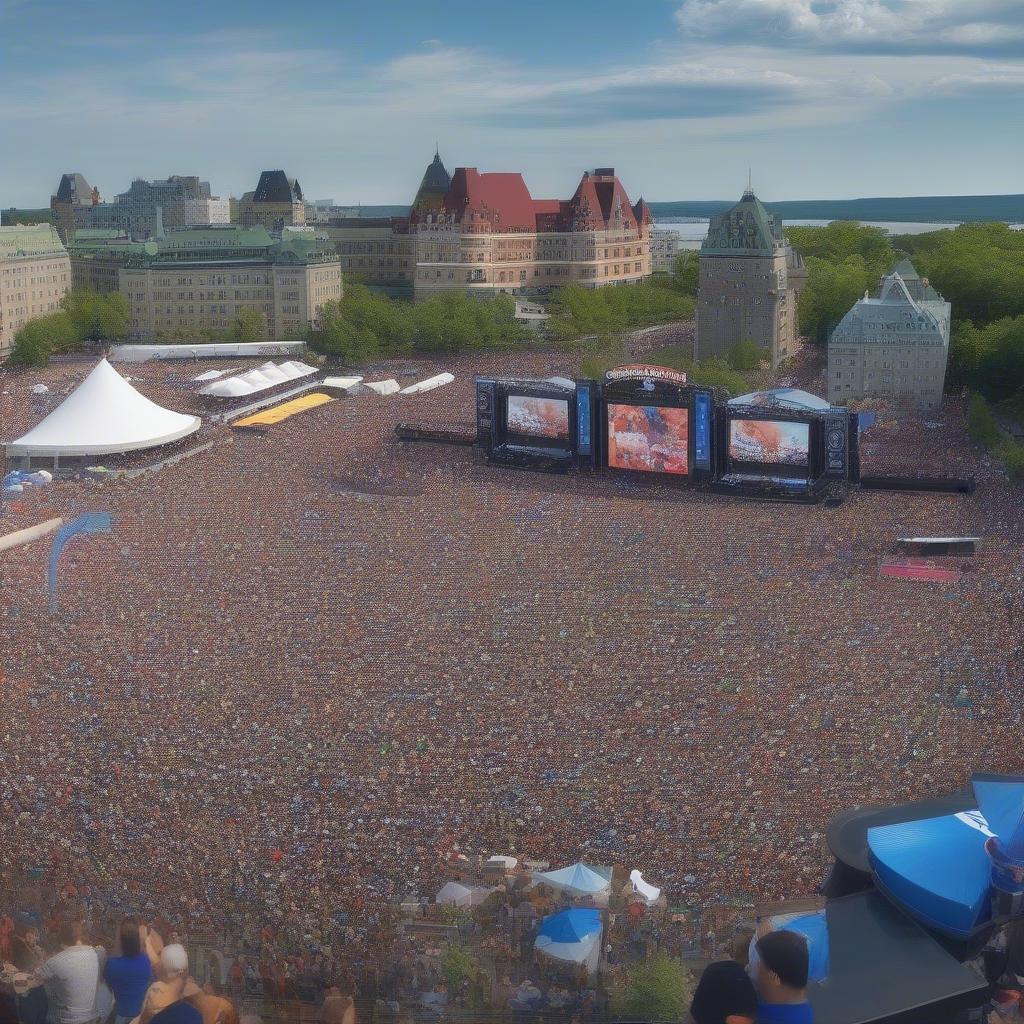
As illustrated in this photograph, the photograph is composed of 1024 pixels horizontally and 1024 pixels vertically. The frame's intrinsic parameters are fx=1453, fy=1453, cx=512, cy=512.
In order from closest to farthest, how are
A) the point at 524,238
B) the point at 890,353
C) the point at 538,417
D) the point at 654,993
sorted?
the point at 654,993 → the point at 538,417 → the point at 890,353 → the point at 524,238

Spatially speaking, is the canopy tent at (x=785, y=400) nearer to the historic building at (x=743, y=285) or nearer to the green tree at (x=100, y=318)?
the historic building at (x=743, y=285)

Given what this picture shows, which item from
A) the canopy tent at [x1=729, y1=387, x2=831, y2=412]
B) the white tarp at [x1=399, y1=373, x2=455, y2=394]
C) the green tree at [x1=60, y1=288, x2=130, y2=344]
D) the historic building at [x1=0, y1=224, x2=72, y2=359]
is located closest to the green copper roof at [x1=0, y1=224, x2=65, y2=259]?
the historic building at [x1=0, y1=224, x2=72, y2=359]

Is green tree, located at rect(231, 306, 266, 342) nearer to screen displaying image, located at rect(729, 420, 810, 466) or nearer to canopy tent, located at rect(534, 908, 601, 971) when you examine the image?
screen displaying image, located at rect(729, 420, 810, 466)

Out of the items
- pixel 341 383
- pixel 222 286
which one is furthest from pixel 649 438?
pixel 222 286

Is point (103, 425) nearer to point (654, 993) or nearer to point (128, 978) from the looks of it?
point (654, 993)

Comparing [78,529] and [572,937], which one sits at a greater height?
[78,529]

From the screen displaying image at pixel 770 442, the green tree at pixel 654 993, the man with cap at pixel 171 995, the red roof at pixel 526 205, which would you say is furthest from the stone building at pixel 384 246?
the man with cap at pixel 171 995
